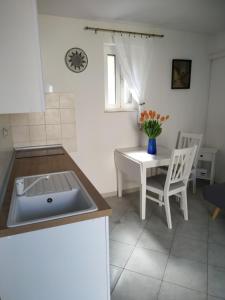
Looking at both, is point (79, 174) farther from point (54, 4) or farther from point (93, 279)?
point (54, 4)

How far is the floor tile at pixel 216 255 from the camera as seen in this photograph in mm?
1891

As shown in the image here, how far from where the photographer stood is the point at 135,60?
9.44ft

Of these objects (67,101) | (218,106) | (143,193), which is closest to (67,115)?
(67,101)

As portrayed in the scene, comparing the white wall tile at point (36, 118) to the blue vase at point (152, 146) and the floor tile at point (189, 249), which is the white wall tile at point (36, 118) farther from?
the floor tile at point (189, 249)

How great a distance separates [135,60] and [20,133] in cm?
173

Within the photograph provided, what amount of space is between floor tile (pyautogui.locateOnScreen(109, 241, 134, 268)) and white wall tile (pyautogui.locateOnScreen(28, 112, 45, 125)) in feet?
5.17

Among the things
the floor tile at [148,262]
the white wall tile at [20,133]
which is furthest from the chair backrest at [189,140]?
the white wall tile at [20,133]

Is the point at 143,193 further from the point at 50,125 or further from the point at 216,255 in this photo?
the point at 50,125

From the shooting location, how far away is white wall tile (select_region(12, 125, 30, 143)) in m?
2.49

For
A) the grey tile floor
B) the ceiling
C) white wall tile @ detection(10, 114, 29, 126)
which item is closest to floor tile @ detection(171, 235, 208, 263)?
the grey tile floor

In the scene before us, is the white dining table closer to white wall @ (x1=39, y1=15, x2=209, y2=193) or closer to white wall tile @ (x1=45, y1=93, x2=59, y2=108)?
white wall @ (x1=39, y1=15, x2=209, y2=193)

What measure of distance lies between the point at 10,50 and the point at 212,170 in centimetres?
319

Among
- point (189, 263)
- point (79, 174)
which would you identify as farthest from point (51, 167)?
point (189, 263)

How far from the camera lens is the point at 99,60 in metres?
2.75
